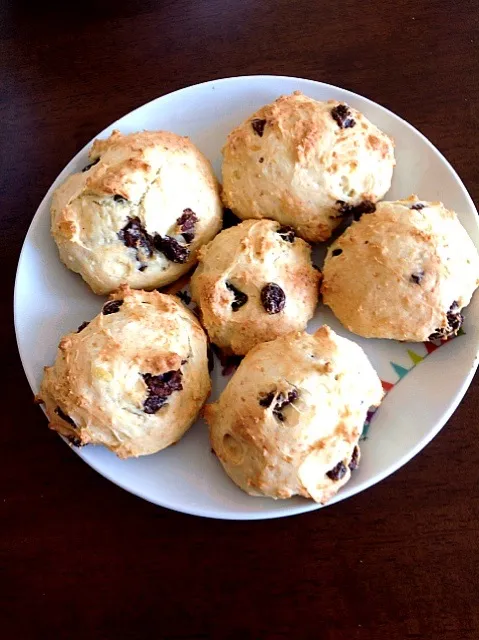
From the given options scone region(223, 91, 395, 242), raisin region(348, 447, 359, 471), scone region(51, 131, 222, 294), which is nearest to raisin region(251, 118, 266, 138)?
scone region(223, 91, 395, 242)

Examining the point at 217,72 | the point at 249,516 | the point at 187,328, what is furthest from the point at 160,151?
the point at 249,516

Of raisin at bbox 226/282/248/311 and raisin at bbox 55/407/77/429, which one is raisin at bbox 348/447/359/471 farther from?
raisin at bbox 55/407/77/429

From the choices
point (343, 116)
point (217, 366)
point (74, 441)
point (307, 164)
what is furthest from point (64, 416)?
point (343, 116)

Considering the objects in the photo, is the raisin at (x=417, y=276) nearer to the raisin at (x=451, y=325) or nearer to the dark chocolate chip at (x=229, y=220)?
the raisin at (x=451, y=325)

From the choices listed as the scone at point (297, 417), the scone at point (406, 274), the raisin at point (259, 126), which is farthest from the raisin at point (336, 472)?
the raisin at point (259, 126)

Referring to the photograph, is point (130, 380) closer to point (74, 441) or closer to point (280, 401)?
point (74, 441)

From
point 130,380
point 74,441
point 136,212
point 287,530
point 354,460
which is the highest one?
point 136,212
